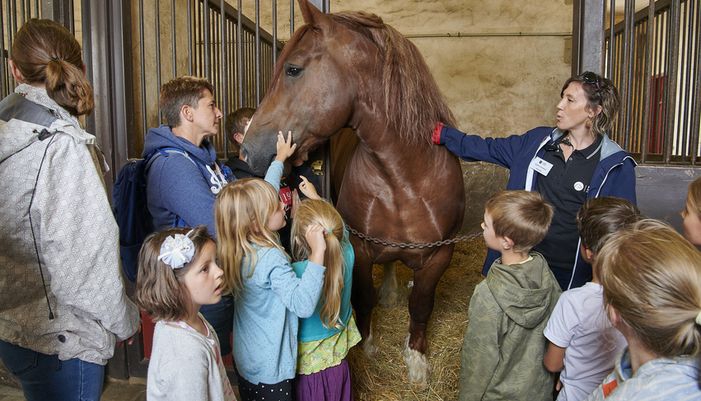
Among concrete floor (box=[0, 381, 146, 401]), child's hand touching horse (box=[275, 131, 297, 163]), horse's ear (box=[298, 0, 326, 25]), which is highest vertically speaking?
horse's ear (box=[298, 0, 326, 25])

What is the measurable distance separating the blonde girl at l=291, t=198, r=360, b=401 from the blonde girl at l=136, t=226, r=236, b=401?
0.36m

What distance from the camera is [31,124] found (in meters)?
1.14

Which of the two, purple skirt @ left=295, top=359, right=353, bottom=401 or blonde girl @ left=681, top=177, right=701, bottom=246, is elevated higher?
blonde girl @ left=681, top=177, right=701, bottom=246

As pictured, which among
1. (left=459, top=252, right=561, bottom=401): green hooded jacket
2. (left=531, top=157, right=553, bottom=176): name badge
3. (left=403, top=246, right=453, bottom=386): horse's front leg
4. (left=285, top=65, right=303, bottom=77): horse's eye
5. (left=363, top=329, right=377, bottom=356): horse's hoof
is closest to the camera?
(left=459, top=252, right=561, bottom=401): green hooded jacket

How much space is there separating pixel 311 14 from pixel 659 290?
1.54m

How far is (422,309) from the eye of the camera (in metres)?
2.46

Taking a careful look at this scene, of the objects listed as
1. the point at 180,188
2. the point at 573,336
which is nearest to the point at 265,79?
the point at 180,188

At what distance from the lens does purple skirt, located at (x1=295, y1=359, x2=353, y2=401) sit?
1.56 metres

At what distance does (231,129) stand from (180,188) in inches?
33.5

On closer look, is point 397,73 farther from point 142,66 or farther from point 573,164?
point 142,66

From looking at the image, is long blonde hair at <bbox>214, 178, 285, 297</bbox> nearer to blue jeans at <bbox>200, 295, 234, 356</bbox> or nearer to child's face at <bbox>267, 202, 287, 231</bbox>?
child's face at <bbox>267, 202, 287, 231</bbox>

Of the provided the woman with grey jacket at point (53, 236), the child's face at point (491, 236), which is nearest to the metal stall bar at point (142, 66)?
the woman with grey jacket at point (53, 236)

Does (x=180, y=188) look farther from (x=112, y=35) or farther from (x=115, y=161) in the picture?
(x=112, y=35)

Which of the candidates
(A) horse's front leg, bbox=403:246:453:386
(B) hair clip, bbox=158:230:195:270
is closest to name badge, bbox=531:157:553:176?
(A) horse's front leg, bbox=403:246:453:386
